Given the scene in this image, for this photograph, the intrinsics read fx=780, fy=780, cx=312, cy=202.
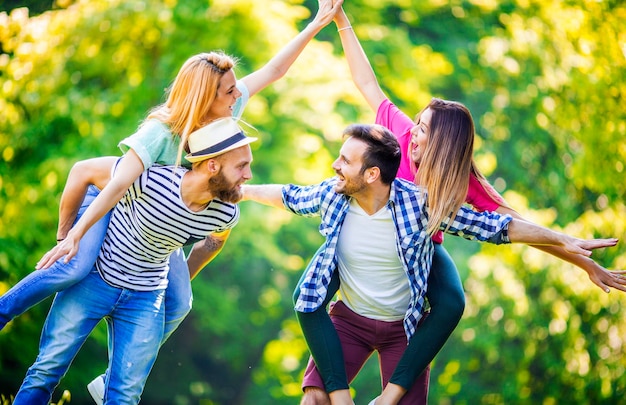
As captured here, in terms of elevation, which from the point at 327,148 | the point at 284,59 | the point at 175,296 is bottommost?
the point at 327,148

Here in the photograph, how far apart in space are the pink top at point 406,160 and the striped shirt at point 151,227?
0.82m

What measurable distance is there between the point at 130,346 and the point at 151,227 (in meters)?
0.53

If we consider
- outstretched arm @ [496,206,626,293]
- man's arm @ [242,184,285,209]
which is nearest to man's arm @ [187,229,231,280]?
man's arm @ [242,184,285,209]

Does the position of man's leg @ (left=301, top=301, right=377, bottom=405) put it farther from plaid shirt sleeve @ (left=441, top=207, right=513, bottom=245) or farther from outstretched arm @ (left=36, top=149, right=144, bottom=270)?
outstretched arm @ (left=36, top=149, right=144, bottom=270)

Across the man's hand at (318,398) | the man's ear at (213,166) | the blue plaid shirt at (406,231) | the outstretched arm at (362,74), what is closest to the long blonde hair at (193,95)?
the man's ear at (213,166)

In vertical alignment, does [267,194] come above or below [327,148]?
above

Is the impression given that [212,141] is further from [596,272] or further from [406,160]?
[596,272]

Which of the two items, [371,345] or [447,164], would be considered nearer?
[447,164]

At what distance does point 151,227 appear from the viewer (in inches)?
121

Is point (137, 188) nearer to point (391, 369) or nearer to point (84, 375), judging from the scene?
point (391, 369)

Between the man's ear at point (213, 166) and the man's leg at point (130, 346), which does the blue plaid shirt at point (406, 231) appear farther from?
the man's leg at point (130, 346)

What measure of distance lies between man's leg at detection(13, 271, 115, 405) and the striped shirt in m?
0.09

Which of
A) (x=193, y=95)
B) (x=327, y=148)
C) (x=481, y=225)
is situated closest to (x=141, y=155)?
(x=193, y=95)

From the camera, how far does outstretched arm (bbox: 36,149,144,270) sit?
283cm
